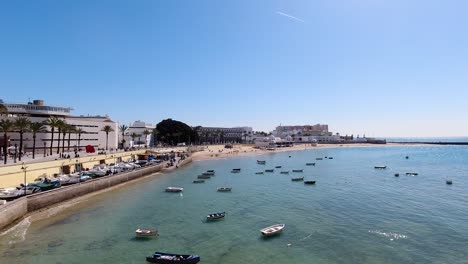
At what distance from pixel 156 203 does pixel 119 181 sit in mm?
18464

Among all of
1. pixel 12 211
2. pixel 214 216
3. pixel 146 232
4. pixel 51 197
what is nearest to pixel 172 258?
pixel 146 232

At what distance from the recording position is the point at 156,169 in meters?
83.2

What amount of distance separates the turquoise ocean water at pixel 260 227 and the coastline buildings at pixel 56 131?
48.9m

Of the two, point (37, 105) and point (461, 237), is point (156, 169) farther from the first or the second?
point (461, 237)

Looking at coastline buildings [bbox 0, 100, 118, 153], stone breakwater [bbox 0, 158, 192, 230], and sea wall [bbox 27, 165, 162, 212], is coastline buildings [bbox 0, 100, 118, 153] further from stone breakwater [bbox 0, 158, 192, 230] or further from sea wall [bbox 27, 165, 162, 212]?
stone breakwater [bbox 0, 158, 192, 230]

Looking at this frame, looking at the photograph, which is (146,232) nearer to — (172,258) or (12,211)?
(172,258)

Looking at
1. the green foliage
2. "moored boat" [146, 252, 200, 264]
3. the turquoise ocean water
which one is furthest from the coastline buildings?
"moored boat" [146, 252, 200, 264]

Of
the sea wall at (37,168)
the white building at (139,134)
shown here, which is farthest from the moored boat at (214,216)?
the white building at (139,134)

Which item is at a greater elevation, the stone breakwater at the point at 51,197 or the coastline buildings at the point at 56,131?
the coastline buildings at the point at 56,131

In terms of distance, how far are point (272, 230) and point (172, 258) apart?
10.9 m

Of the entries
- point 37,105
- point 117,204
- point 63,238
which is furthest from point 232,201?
point 37,105

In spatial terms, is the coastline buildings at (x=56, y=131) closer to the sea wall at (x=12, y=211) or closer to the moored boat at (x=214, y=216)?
the sea wall at (x=12, y=211)

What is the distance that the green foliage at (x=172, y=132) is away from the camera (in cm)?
17738

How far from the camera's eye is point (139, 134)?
160500mm
